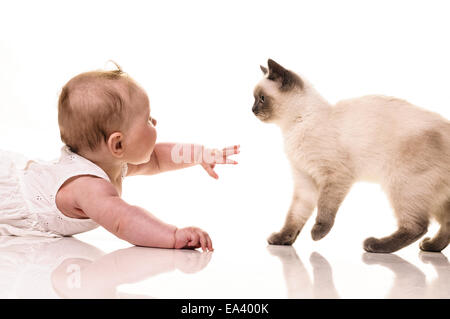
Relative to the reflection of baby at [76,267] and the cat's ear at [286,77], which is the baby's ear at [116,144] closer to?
the reflection of baby at [76,267]

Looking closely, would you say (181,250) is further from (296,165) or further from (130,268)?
(296,165)

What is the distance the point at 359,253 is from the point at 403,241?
98 mm

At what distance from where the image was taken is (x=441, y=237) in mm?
1198

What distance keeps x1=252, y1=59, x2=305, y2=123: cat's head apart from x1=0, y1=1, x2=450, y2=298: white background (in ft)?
1.31

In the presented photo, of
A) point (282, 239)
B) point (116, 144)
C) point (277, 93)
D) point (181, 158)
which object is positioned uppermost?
point (277, 93)

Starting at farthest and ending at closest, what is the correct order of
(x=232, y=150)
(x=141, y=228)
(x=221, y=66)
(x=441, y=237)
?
(x=221, y=66), (x=232, y=150), (x=441, y=237), (x=141, y=228)

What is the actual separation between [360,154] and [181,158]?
0.54m

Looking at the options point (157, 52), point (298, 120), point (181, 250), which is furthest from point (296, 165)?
point (157, 52)

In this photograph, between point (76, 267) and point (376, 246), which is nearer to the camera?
point (76, 267)

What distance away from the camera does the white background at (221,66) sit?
1759 mm

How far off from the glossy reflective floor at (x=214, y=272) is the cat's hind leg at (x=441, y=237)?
36mm

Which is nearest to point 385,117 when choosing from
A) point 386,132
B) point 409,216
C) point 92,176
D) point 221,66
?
point 386,132

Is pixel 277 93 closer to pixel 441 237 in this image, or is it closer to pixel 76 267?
pixel 441 237

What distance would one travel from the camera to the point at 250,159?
1.77 metres
